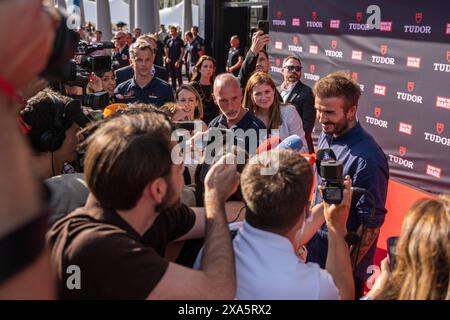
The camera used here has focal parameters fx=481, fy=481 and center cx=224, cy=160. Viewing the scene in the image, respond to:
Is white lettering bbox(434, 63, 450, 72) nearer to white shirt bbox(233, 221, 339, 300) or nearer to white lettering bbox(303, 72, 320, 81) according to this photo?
white lettering bbox(303, 72, 320, 81)

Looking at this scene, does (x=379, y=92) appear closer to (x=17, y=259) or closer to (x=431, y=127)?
(x=431, y=127)

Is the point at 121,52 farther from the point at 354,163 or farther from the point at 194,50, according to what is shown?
the point at 354,163

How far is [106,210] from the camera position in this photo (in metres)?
1.43

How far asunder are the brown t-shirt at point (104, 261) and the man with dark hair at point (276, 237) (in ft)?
0.90

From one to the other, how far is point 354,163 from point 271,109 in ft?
5.81

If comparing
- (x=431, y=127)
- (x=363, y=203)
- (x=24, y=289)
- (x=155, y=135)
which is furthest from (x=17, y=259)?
(x=431, y=127)

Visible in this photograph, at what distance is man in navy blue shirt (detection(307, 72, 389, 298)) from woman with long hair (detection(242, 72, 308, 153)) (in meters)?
1.28

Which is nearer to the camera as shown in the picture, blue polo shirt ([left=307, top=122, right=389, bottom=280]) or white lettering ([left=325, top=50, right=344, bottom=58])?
blue polo shirt ([left=307, top=122, right=389, bottom=280])

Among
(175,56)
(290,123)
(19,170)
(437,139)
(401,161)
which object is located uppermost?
(19,170)

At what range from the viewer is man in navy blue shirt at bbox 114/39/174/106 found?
5086 mm

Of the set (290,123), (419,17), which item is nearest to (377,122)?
(419,17)

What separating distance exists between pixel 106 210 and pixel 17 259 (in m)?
0.76

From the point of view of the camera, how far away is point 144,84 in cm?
518

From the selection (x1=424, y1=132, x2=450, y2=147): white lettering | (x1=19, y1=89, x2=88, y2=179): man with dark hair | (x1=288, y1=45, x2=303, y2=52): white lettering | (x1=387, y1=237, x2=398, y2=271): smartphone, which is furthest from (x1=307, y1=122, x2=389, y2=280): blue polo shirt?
(x1=288, y1=45, x2=303, y2=52): white lettering
